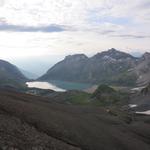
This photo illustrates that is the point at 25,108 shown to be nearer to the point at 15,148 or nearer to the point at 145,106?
the point at 15,148

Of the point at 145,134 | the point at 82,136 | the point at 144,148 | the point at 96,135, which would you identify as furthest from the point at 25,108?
the point at 145,134

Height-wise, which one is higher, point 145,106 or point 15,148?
point 15,148

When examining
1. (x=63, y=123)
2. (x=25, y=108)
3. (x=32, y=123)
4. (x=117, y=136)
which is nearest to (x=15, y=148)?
(x=32, y=123)

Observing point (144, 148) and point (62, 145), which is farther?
point (144, 148)

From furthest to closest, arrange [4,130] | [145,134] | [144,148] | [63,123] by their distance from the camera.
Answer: [145,134]
[144,148]
[63,123]
[4,130]

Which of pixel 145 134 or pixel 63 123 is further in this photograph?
pixel 145 134

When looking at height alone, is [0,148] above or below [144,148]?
above

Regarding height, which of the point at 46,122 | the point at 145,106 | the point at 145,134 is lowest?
the point at 145,106

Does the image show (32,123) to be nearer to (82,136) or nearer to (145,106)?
(82,136)

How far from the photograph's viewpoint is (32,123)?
1802 inches

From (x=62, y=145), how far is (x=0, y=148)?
12.1 m

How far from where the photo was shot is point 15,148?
3097 cm

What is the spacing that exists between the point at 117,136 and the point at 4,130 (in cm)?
3137

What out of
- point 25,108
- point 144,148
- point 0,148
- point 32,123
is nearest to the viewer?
point 0,148
